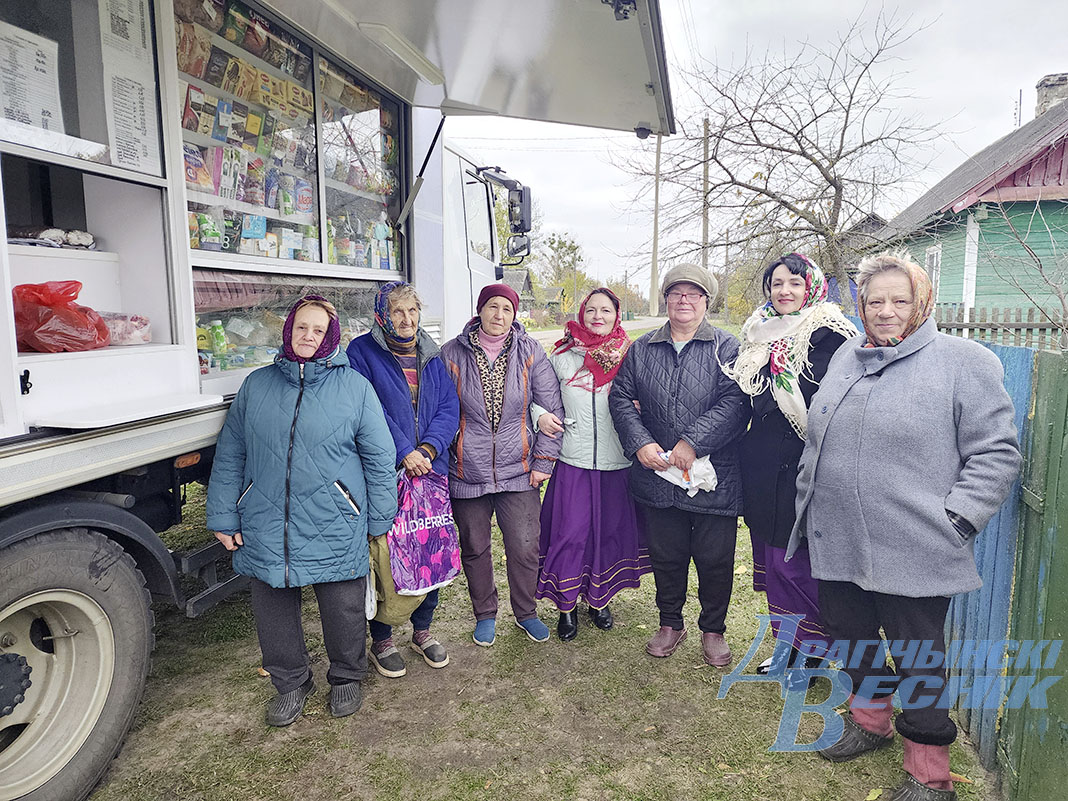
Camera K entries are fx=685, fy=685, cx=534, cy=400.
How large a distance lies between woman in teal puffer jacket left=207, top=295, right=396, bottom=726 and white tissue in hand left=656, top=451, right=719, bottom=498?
1188mm

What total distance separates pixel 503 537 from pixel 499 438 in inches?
19.7

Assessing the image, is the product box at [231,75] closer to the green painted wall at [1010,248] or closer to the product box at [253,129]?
the product box at [253,129]

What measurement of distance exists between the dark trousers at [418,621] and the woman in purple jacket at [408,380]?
17cm

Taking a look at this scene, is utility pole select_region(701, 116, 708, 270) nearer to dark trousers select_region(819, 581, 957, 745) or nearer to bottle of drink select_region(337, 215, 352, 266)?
bottle of drink select_region(337, 215, 352, 266)

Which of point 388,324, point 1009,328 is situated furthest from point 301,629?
point 1009,328

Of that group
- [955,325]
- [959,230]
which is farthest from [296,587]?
[959,230]

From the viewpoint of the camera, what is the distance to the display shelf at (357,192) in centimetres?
367

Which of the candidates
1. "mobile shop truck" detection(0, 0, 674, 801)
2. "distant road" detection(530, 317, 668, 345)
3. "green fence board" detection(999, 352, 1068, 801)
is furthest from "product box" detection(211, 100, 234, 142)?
"distant road" detection(530, 317, 668, 345)

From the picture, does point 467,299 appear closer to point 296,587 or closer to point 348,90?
point 348,90

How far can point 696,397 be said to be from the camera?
293cm

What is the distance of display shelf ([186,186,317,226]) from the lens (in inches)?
110

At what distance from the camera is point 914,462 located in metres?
2.06

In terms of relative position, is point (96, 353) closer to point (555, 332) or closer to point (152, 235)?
point (152, 235)

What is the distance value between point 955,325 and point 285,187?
8.49m
